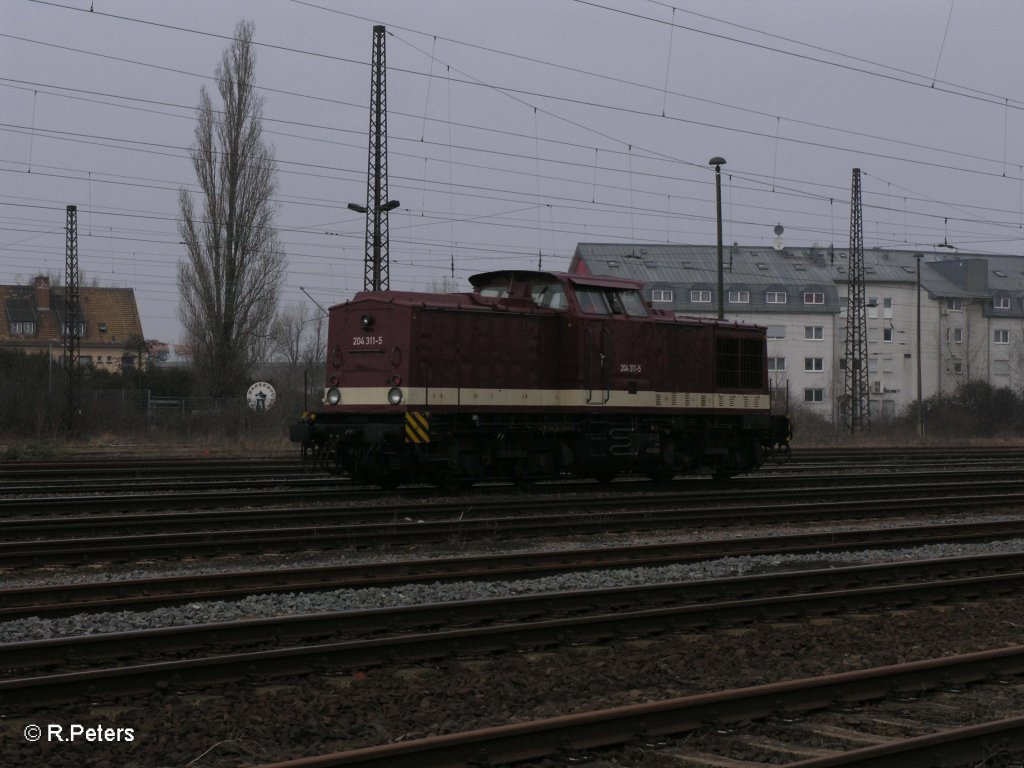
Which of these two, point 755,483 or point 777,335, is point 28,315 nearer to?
point 777,335

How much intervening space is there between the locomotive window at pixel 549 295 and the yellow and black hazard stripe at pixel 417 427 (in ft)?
11.2

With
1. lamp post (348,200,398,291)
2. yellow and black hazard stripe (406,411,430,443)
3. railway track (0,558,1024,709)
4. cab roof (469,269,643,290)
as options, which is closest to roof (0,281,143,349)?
lamp post (348,200,398,291)

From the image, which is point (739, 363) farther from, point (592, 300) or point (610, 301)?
point (592, 300)

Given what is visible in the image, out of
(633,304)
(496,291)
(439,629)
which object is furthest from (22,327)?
(439,629)

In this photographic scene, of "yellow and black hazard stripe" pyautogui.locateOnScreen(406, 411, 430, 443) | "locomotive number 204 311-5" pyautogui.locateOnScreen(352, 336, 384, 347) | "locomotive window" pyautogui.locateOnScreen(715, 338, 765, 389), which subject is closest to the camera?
"yellow and black hazard stripe" pyautogui.locateOnScreen(406, 411, 430, 443)

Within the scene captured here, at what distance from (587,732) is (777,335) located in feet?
242

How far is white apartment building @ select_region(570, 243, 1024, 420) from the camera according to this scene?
7588 cm

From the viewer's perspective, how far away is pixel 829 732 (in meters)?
6.13

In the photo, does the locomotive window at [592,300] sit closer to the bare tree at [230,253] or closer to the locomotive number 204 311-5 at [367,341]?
the locomotive number 204 311-5 at [367,341]

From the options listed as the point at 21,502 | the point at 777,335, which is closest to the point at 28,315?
the point at 777,335

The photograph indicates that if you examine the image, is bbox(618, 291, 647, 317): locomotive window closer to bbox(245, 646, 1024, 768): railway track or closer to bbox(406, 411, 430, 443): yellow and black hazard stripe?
bbox(406, 411, 430, 443): yellow and black hazard stripe

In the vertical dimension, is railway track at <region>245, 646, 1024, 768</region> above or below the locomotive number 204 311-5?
below

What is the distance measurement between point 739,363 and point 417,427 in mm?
7811

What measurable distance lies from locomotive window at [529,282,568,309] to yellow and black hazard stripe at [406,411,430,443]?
3.41 m
